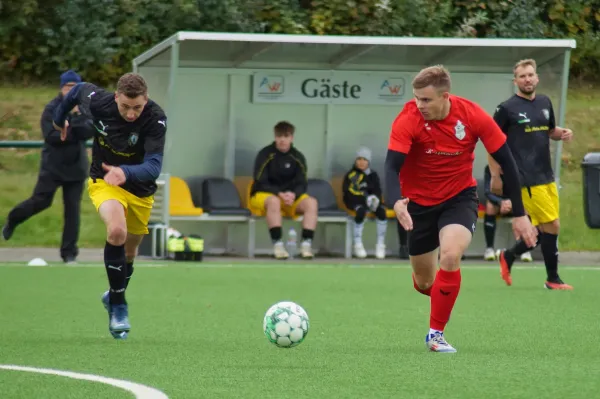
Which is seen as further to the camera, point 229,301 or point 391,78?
point 391,78

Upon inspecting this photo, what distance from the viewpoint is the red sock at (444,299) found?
8.41m

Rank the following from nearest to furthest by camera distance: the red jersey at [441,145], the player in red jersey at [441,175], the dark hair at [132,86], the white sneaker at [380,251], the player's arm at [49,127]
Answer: the player in red jersey at [441,175], the red jersey at [441,145], the dark hair at [132,86], the player's arm at [49,127], the white sneaker at [380,251]

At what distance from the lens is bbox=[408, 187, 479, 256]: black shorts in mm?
8703

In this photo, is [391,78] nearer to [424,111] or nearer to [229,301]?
[229,301]

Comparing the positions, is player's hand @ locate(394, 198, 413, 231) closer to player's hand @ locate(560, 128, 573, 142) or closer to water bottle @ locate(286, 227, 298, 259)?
player's hand @ locate(560, 128, 573, 142)

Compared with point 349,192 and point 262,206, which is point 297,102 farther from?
point 262,206

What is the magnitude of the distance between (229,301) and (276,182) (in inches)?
245

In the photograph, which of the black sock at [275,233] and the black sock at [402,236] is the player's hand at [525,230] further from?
the black sock at [402,236]

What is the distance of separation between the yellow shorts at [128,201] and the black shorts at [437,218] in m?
1.97

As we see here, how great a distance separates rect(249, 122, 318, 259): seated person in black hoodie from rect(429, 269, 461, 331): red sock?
1001 centimetres

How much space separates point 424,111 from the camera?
845 cm

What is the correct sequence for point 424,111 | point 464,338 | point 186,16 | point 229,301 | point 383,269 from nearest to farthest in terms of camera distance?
1. point 424,111
2. point 464,338
3. point 229,301
4. point 383,269
5. point 186,16

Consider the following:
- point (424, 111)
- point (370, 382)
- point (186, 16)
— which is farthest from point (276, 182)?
point (370, 382)

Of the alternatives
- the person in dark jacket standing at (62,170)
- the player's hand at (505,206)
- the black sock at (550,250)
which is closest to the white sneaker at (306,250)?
the player's hand at (505,206)
